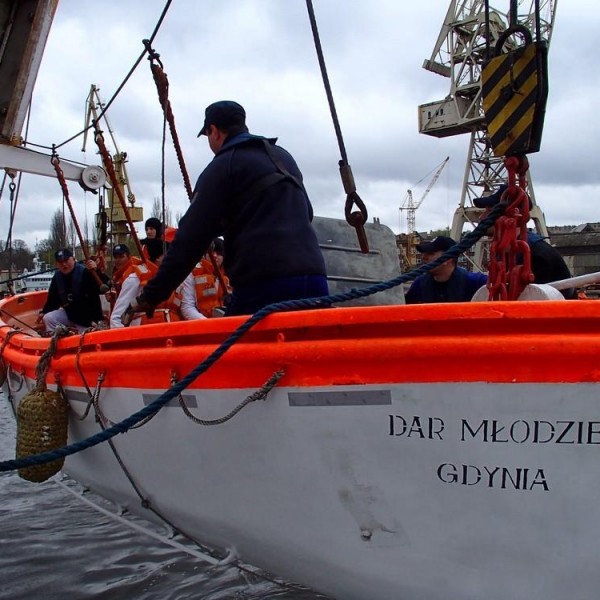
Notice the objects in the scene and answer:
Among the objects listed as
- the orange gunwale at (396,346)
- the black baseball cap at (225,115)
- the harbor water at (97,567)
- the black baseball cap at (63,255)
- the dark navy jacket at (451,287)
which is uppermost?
the black baseball cap at (225,115)

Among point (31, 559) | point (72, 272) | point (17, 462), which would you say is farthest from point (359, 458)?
point (72, 272)

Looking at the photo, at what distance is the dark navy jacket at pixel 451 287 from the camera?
4.55 metres

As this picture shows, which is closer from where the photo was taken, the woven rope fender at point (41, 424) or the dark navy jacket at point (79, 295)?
the woven rope fender at point (41, 424)

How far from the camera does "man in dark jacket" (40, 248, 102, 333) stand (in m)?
6.68

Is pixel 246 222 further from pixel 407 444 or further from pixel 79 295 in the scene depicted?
pixel 79 295

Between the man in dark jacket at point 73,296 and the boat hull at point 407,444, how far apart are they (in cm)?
396

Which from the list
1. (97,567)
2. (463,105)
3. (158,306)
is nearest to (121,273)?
(158,306)

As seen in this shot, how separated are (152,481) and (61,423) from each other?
68 cm

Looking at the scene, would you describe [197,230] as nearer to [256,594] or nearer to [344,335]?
[344,335]

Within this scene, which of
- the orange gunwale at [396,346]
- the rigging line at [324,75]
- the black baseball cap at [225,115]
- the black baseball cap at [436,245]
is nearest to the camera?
the orange gunwale at [396,346]

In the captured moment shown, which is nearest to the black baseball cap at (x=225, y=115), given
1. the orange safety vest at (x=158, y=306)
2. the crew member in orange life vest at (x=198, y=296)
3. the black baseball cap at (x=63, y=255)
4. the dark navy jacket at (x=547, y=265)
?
the dark navy jacket at (x=547, y=265)

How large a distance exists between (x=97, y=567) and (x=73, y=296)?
3.18 meters

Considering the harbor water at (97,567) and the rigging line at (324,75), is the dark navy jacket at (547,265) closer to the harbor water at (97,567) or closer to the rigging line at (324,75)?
the rigging line at (324,75)

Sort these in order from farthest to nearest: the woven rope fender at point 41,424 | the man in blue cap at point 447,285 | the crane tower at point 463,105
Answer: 1. the crane tower at point 463,105
2. the man in blue cap at point 447,285
3. the woven rope fender at point 41,424
